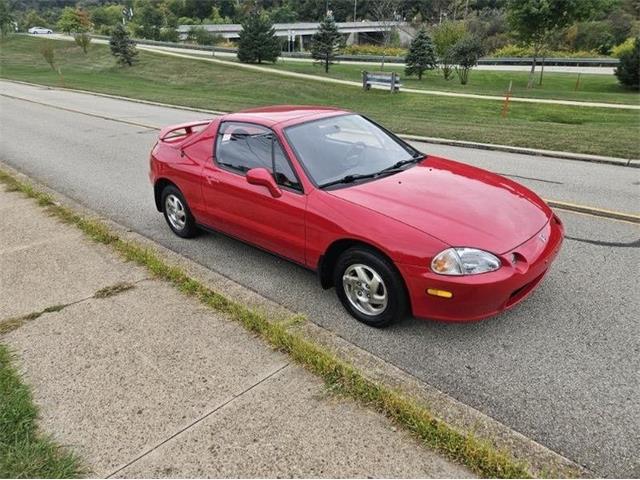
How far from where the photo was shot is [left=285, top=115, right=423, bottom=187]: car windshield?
4.10 m

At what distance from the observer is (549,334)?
3.60m

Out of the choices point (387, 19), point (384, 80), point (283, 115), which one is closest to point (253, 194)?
point (283, 115)

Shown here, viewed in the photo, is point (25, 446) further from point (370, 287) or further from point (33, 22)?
point (33, 22)

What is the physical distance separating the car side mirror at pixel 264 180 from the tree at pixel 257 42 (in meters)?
41.4

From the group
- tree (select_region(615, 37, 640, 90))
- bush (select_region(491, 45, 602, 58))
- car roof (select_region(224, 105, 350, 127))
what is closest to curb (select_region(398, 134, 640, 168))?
car roof (select_region(224, 105, 350, 127))

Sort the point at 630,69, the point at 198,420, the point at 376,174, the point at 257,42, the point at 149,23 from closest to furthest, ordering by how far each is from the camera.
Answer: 1. the point at 198,420
2. the point at 376,174
3. the point at 630,69
4. the point at 257,42
5. the point at 149,23

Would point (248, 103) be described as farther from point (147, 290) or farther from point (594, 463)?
point (594, 463)

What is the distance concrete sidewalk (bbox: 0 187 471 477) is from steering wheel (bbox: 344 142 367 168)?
1649 mm

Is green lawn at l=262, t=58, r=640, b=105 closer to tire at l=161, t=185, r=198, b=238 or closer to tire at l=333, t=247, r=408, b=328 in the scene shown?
tire at l=161, t=185, r=198, b=238

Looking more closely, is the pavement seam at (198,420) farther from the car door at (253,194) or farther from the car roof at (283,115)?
the car roof at (283,115)

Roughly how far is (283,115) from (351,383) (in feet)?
8.73

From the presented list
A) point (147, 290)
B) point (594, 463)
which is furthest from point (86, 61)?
point (594, 463)

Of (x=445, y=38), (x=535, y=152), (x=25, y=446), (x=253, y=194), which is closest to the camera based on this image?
(x=25, y=446)

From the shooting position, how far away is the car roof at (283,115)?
4492mm
